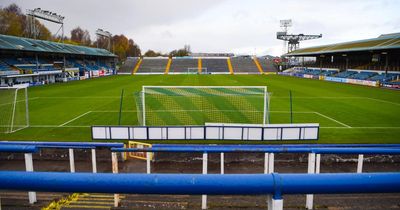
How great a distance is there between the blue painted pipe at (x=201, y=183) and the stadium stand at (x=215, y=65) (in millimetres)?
78356

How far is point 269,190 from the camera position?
1.38m

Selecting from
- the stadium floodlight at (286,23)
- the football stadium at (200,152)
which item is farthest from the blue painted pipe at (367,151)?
the stadium floodlight at (286,23)

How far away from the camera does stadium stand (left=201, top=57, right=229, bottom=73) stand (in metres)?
80.0

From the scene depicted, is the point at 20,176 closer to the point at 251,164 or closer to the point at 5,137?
the point at 251,164

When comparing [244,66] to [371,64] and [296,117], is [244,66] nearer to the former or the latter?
[371,64]

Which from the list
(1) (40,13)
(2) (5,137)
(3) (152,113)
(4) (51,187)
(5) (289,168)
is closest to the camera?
(4) (51,187)

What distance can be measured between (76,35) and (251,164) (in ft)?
418

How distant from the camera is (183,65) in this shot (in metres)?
85.1

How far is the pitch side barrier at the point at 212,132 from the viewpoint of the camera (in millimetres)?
12508

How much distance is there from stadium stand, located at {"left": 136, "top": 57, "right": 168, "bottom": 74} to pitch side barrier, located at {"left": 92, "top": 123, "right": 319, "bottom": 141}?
2547 inches

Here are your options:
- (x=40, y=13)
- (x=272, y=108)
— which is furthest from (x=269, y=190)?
(x=40, y=13)

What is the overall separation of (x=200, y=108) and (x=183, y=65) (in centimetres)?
6525

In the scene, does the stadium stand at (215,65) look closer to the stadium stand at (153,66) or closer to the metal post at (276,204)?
the stadium stand at (153,66)

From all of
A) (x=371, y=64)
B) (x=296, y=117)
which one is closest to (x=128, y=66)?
(x=371, y=64)
